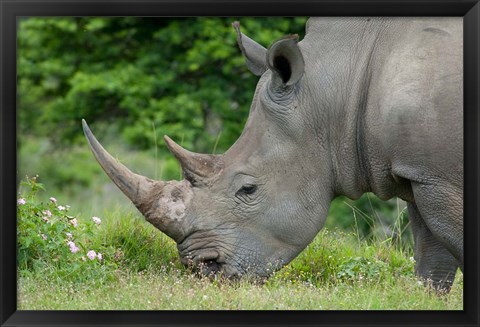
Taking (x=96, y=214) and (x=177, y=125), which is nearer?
(x=96, y=214)

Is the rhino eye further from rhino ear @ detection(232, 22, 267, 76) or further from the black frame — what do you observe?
the black frame

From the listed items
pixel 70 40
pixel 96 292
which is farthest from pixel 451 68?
pixel 70 40

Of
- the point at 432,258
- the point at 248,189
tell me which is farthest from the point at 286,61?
the point at 432,258

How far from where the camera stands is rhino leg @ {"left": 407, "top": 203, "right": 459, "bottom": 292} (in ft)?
27.3

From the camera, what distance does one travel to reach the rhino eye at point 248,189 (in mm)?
7667

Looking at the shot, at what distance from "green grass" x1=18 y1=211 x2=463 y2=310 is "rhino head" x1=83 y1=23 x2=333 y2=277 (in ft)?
0.71

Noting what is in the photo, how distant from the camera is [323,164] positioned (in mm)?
7695

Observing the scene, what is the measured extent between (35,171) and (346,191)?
10.6 metres

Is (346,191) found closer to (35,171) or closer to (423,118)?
(423,118)

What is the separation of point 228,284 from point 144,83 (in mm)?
7961

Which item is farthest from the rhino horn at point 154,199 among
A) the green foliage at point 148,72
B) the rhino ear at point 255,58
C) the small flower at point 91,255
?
the green foliage at point 148,72

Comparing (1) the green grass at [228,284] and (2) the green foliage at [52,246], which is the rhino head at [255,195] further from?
(2) the green foliage at [52,246]
